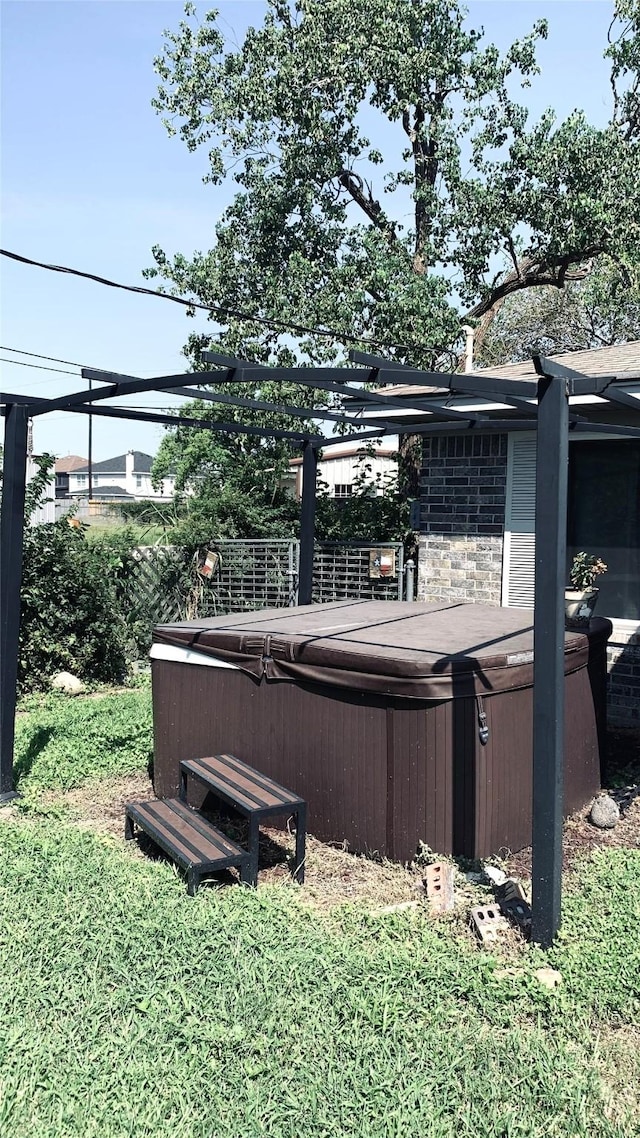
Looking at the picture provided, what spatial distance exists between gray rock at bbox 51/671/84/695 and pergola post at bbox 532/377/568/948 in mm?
6304

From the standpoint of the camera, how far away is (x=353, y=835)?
4375 millimetres

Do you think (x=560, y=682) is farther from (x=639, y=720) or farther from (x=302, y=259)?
(x=302, y=259)

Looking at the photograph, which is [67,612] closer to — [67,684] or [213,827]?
[67,684]

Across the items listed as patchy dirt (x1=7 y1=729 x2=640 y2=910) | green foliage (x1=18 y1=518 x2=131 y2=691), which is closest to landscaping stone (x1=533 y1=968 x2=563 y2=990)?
patchy dirt (x1=7 y1=729 x2=640 y2=910)

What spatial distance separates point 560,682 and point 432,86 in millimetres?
14136

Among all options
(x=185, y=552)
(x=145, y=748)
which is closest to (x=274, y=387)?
(x=185, y=552)

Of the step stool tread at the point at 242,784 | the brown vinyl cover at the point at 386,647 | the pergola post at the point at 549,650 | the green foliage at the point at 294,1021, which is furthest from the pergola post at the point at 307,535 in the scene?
the pergola post at the point at 549,650

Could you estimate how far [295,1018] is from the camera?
113 inches

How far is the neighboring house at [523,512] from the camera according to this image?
6801 millimetres

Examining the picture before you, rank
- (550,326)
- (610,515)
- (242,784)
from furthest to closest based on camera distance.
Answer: (550,326) → (610,515) → (242,784)

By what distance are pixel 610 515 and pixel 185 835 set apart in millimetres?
4478

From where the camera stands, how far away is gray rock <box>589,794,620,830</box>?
4.83 m

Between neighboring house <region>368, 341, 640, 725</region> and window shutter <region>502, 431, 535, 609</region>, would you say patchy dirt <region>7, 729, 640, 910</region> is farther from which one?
window shutter <region>502, 431, 535, 609</region>

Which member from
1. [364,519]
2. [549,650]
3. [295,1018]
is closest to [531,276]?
[364,519]
